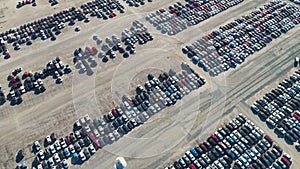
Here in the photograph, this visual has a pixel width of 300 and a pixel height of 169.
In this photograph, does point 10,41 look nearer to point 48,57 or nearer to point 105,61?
point 48,57

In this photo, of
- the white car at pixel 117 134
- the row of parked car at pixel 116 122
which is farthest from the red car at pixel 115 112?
the white car at pixel 117 134

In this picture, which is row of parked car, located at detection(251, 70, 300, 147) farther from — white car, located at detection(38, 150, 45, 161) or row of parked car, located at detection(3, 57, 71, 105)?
row of parked car, located at detection(3, 57, 71, 105)

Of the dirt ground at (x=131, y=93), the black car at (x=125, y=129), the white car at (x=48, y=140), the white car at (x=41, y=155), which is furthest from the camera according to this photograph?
the black car at (x=125, y=129)

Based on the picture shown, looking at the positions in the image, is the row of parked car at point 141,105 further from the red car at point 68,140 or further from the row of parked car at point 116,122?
the red car at point 68,140

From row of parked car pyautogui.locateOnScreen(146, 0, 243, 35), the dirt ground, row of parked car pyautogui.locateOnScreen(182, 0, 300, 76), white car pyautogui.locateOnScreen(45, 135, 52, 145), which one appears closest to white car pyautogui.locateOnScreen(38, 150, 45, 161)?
the dirt ground

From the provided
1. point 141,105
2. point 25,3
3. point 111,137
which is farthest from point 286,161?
point 25,3

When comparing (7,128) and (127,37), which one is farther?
(127,37)

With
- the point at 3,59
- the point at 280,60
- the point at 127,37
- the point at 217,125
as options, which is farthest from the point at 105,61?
the point at 280,60
